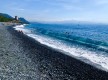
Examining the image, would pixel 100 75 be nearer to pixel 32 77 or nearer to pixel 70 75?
pixel 70 75

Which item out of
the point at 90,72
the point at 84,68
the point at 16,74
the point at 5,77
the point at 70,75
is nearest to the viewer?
the point at 5,77

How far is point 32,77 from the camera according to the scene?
1611 cm

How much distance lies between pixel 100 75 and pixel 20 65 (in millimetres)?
6953

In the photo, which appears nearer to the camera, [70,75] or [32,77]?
[32,77]

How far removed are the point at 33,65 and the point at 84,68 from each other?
477 cm

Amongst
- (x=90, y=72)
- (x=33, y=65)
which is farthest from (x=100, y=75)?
(x=33, y=65)

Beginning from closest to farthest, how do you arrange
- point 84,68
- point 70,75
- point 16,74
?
point 16,74 < point 70,75 < point 84,68

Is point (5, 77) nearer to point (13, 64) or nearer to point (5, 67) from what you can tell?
point (5, 67)

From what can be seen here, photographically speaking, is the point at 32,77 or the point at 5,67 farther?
the point at 5,67

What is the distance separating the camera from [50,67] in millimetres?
19812

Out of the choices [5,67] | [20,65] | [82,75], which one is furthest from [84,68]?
[5,67]

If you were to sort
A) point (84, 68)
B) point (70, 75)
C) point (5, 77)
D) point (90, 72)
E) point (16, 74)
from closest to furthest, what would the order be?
point (5, 77)
point (16, 74)
point (70, 75)
point (90, 72)
point (84, 68)

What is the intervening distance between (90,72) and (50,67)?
3.56m

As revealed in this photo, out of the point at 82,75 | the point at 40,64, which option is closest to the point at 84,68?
the point at 82,75
